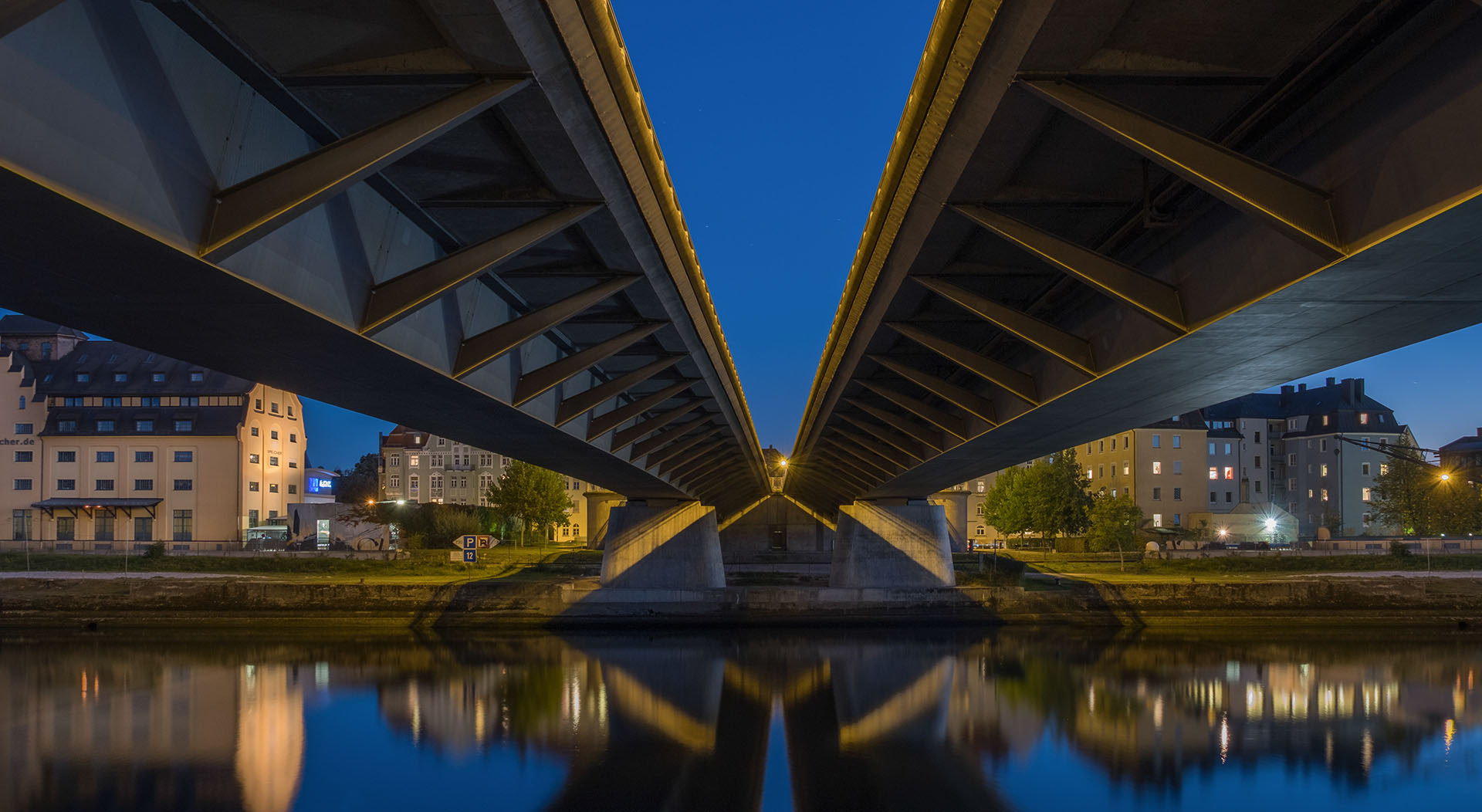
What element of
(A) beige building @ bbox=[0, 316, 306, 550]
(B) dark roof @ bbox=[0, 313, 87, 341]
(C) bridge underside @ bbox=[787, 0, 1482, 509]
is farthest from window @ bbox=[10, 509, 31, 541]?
(C) bridge underside @ bbox=[787, 0, 1482, 509]

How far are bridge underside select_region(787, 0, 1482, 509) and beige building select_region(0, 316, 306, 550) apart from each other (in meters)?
67.1

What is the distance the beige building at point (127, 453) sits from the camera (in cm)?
6675

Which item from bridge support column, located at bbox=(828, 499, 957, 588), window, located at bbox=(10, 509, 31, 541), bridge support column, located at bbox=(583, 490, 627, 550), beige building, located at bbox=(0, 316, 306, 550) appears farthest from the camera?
bridge support column, located at bbox=(583, 490, 627, 550)

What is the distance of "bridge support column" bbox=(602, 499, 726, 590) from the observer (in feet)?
129

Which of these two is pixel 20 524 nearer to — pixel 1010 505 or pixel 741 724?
pixel 741 724

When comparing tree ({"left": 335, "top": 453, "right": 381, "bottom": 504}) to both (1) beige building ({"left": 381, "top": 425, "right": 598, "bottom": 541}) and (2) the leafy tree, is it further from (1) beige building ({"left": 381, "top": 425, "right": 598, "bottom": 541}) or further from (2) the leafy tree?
(2) the leafy tree

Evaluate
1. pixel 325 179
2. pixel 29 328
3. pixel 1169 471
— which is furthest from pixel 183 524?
pixel 1169 471

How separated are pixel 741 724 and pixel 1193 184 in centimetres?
1916

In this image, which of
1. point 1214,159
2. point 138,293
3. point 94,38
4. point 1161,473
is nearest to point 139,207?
point 94,38

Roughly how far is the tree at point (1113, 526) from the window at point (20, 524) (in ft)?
236

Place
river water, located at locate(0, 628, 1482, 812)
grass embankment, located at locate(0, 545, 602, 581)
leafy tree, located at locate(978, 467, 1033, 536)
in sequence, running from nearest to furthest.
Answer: river water, located at locate(0, 628, 1482, 812), grass embankment, located at locate(0, 545, 602, 581), leafy tree, located at locate(978, 467, 1033, 536)

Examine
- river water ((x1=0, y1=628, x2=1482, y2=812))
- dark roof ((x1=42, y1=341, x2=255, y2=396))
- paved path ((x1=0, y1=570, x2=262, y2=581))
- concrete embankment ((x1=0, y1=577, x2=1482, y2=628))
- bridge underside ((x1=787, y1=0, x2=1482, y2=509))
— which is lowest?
river water ((x1=0, y1=628, x2=1482, y2=812))

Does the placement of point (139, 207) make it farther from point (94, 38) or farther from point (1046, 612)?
point (1046, 612)

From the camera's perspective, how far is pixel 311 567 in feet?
171
